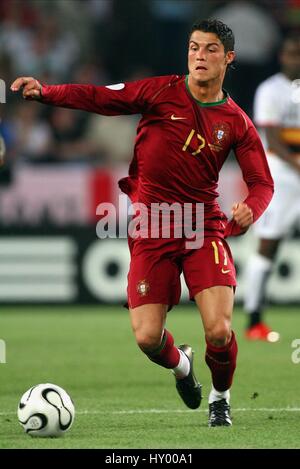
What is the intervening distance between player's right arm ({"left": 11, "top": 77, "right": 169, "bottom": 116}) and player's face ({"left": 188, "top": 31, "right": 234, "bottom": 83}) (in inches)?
9.4

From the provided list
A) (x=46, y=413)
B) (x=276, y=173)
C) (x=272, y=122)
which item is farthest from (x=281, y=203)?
(x=46, y=413)

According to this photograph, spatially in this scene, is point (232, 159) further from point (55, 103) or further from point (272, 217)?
point (55, 103)

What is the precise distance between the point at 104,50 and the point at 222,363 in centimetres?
979

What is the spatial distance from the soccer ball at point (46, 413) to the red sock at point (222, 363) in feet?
2.70

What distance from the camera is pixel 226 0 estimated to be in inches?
605

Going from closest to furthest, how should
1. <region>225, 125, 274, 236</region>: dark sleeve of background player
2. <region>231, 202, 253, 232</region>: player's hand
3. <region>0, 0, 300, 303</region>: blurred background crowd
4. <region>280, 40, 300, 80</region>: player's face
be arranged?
<region>231, 202, 253, 232</region>: player's hand → <region>225, 125, 274, 236</region>: dark sleeve of background player → <region>280, 40, 300, 80</region>: player's face → <region>0, 0, 300, 303</region>: blurred background crowd

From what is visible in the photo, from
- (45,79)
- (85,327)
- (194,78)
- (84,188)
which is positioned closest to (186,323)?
(85,327)

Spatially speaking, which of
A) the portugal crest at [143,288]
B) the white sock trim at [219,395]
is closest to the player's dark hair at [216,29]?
the portugal crest at [143,288]

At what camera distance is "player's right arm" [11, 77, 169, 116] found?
6.24 meters

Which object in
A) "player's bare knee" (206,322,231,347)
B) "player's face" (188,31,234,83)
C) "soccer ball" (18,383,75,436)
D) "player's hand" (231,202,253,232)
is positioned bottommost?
"soccer ball" (18,383,75,436)

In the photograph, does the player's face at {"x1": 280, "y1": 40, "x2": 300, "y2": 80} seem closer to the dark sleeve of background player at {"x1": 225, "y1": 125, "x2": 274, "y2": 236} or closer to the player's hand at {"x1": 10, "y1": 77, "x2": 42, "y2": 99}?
the dark sleeve of background player at {"x1": 225, "y1": 125, "x2": 274, "y2": 236}

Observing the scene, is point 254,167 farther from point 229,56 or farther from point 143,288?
point 143,288

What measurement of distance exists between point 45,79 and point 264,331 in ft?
18.4

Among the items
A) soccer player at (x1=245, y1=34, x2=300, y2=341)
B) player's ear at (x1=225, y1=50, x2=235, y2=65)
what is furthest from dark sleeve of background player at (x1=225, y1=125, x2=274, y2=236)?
soccer player at (x1=245, y1=34, x2=300, y2=341)
